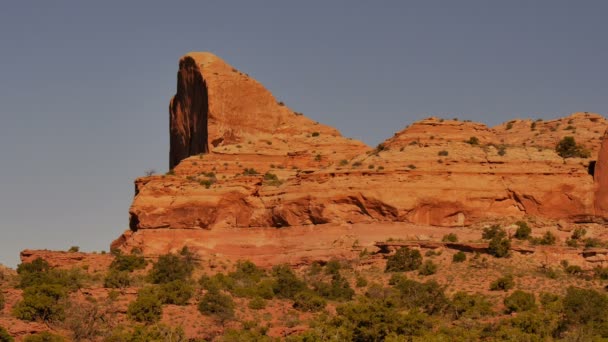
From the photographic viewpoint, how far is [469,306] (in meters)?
64.6

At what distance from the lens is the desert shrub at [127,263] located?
72.1 meters

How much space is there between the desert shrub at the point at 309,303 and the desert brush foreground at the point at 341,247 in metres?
0.11

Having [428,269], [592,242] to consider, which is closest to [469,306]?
[428,269]

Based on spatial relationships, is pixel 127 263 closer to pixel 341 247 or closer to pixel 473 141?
pixel 341 247

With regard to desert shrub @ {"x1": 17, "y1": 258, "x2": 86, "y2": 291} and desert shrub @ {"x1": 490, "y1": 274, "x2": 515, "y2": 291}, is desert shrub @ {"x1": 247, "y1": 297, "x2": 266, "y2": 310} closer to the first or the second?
desert shrub @ {"x1": 17, "y1": 258, "x2": 86, "y2": 291}

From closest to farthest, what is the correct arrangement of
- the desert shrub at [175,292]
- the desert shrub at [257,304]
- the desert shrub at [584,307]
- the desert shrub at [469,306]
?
the desert shrub at [584,307] < the desert shrub at [469,306] < the desert shrub at [175,292] < the desert shrub at [257,304]

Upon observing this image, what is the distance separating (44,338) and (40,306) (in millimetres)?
4326

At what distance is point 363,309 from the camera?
6241 centimetres

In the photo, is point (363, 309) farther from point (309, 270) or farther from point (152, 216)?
point (152, 216)

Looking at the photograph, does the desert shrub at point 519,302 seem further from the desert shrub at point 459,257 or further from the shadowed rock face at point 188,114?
the shadowed rock face at point 188,114

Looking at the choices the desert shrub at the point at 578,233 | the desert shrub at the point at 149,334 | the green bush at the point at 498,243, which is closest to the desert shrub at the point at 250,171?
the green bush at the point at 498,243

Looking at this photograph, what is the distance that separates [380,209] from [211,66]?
2174cm

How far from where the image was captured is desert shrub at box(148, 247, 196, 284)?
70.1 meters

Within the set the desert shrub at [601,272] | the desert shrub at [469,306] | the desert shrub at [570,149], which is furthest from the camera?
the desert shrub at [570,149]
